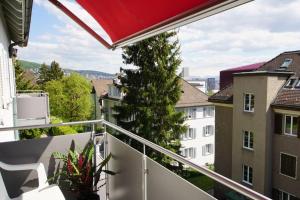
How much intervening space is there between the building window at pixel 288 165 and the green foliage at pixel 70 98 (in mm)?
25796

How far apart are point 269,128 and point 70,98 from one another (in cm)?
2587

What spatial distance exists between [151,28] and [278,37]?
191 ft

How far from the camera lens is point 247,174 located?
→ 21562 millimetres

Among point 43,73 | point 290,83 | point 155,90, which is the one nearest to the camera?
point 290,83

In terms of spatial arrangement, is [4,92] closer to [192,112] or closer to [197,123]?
[192,112]

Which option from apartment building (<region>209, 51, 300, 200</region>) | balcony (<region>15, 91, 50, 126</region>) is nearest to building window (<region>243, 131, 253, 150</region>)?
apartment building (<region>209, 51, 300, 200</region>)

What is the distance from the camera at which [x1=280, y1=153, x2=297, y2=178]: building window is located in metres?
18.2

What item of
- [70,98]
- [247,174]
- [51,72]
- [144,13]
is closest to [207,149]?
[247,174]

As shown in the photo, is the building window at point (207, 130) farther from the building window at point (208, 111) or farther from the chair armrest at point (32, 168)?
the chair armrest at point (32, 168)

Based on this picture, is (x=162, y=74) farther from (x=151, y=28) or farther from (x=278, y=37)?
(x=278, y=37)

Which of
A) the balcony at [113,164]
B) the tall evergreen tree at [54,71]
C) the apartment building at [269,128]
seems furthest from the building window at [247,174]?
the tall evergreen tree at [54,71]

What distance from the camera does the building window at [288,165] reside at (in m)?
18.2

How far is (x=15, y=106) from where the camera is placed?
332 inches

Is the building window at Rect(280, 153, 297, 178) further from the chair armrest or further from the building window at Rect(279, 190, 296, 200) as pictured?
the chair armrest
